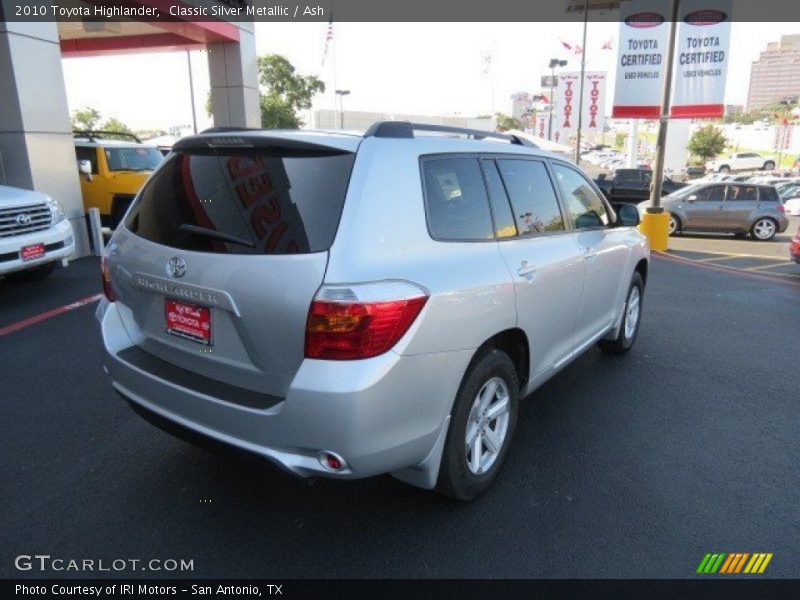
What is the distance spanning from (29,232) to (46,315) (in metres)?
1.05

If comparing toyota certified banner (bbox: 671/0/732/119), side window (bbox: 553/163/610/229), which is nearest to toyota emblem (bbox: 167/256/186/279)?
side window (bbox: 553/163/610/229)

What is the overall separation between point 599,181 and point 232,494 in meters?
23.2

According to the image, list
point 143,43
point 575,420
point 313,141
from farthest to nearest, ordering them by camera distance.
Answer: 1. point 143,43
2. point 575,420
3. point 313,141

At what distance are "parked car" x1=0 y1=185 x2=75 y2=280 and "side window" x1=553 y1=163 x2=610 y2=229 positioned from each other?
18.6 ft

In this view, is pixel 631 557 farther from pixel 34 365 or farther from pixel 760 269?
pixel 760 269

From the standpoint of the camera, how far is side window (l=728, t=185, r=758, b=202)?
52.0 ft

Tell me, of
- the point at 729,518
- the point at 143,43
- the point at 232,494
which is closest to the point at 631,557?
the point at 729,518

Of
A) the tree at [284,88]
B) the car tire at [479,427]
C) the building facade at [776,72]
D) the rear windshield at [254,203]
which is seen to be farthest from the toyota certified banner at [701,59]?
the building facade at [776,72]

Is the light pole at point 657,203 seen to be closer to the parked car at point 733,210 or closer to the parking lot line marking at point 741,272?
the parking lot line marking at point 741,272

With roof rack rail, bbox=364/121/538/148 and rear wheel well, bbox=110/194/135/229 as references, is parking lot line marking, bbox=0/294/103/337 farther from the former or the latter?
roof rack rail, bbox=364/121/538/148

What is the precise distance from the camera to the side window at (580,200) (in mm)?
3883

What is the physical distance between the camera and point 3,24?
317 inches

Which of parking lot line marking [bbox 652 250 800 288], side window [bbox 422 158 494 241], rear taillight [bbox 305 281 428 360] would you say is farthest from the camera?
parking lot line marking [bbox 652 250 800 288]

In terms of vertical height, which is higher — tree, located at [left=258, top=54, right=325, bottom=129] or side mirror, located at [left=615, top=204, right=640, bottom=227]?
tree, located at [left=258, top=54, right=325, bottom=129]
